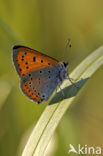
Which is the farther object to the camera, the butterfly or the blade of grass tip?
the butterfly

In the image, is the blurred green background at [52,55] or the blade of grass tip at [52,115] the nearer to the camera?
the blade of grass tip at [52,115]

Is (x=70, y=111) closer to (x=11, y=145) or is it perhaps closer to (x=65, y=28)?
(x=11, y=145)

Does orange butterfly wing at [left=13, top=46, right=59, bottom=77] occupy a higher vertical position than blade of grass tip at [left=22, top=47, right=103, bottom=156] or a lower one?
higher

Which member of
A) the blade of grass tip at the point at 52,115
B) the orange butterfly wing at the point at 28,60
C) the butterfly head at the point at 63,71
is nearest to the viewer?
the blade of grass tip at the point at 52,115

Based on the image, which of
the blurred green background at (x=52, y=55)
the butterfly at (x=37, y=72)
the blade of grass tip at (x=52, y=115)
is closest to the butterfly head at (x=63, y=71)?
the butterfly at (x=37, y=72)

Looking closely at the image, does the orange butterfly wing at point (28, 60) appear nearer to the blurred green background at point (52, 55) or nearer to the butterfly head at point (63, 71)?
the butterfly head at point (63, 71)

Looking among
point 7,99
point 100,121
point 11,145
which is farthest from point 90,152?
point 7,99

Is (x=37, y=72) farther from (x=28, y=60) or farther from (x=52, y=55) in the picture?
(x=52, y=55)

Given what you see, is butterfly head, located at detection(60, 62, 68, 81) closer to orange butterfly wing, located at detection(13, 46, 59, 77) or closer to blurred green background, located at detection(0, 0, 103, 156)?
orange butterfly wing, located at detection(13, 46, 59, 77)

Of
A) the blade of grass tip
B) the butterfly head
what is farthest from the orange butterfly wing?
the blade of grass tip
